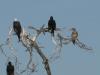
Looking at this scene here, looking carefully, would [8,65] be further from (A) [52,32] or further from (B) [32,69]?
(A) [52,32]

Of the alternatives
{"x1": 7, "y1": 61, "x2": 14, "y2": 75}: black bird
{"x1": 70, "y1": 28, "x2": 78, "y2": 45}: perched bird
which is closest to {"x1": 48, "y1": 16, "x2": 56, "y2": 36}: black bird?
{"x1": 70, "y1": 28, "x2": 78, "y2": 45}: perched bird

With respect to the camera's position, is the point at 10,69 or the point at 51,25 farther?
the point at 51,25

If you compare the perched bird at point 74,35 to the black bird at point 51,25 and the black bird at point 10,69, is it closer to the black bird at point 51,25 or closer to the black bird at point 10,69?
the black bird at point 51,25

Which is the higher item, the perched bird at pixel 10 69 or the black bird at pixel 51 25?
the black bird at pixel 51 25

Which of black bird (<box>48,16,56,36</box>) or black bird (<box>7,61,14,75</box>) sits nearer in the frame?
black bird (<box>7,61,14,75</box>)

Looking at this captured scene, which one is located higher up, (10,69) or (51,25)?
(51,25)

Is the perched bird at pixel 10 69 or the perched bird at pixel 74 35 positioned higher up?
the perched bird at pixel 74 35

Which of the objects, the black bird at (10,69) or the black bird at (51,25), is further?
the black bird at (51,25)

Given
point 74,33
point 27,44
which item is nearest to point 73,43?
point 74,33

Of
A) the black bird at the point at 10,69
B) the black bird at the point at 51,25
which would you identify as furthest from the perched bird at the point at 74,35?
the black bird at the point at 10,69

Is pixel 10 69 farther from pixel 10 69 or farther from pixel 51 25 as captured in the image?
pixel 51 25

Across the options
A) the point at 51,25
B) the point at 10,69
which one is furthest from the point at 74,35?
the point at 10,69

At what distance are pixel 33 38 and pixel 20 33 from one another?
671mm

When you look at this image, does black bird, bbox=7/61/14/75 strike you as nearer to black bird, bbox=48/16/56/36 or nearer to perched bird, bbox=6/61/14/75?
perched bird, bbox=6/61/14/75
